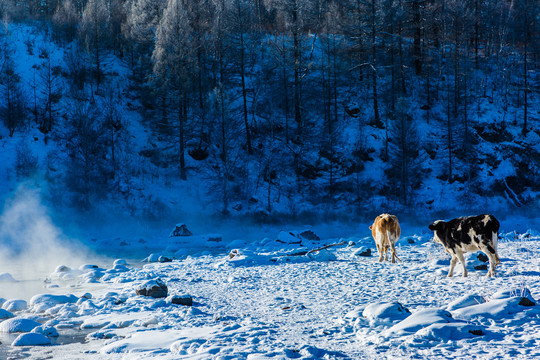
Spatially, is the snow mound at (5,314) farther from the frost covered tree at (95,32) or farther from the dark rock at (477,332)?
the frost covered tree at (95,32)

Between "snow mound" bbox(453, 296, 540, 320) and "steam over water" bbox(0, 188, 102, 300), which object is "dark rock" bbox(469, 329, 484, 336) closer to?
"snow mound" bbox(453, 296, 540, 320)

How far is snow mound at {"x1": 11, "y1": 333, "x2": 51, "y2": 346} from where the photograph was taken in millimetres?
6609

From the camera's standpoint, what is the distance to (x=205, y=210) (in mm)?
31047

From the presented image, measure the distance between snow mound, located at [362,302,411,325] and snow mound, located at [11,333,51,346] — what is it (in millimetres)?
5163

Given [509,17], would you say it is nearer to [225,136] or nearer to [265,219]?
[225,136]

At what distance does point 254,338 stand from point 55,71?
4087cm

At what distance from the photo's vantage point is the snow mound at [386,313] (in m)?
6.02

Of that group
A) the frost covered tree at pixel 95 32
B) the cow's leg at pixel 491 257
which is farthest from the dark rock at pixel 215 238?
the frost covered tree at pixel 95 32

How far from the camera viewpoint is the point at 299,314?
23.9 ft

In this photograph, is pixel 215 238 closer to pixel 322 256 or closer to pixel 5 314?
pixel 322 256

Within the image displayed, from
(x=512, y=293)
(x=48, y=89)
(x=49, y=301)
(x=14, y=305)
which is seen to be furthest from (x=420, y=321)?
(x=48, y=89)

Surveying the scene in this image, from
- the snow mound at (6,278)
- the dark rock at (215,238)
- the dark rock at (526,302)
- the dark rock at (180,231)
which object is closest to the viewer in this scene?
the dark rock at (526,302)

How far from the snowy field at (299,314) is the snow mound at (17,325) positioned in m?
0.02

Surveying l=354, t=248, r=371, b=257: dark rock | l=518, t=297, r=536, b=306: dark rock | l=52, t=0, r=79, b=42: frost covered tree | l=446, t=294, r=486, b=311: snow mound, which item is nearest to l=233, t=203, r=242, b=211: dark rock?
l=354, t=248, r=371, b=257: dark rock
